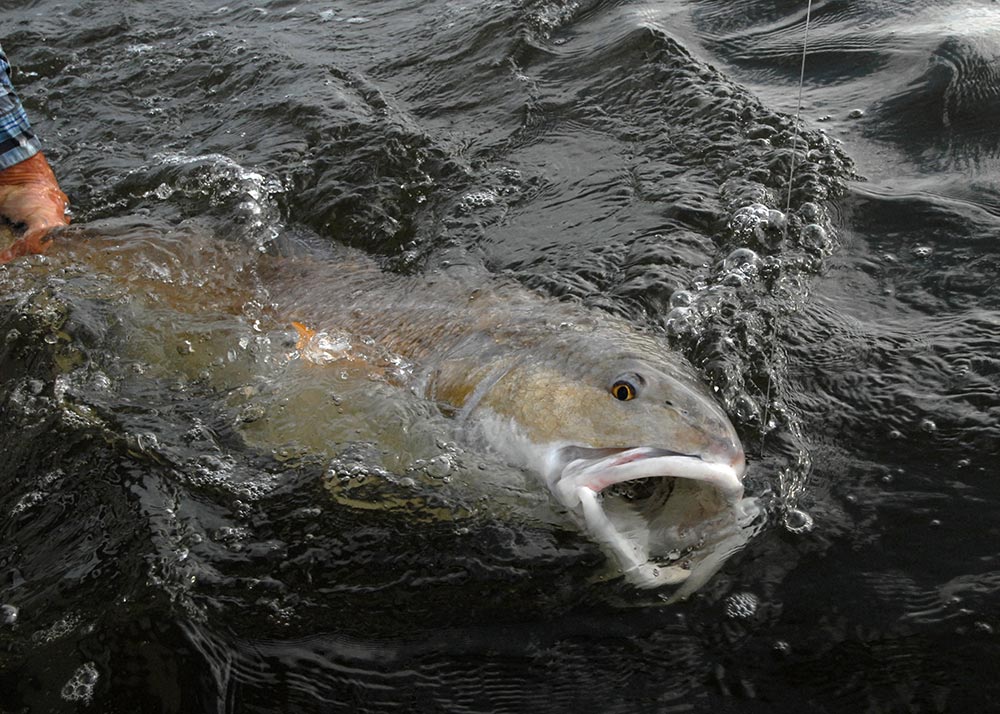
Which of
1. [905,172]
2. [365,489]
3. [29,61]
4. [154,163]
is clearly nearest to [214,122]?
[154,163]

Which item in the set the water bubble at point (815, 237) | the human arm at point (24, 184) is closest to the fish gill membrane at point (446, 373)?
the human arm at point (24, 184)

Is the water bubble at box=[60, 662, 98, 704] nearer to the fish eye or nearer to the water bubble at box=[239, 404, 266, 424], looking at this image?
the water bubble at box=[239, 404, 266, 424]

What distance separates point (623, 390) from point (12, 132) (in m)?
4.04

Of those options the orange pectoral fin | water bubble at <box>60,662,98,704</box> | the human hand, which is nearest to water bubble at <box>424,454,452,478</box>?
the orange pectoral fin

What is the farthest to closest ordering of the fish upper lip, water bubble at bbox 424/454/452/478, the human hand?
the human hand, water bubble at bbox 424/454/452/478, the fish upper lip

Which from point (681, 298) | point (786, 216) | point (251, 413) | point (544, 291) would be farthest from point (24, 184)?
point (786, 216)

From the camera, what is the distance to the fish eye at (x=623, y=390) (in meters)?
2.83

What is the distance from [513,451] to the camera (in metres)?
3.01

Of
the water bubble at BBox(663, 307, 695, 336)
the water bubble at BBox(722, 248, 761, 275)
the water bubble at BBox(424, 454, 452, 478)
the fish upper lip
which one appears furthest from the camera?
the water bubble at BBox(722, 248, 761, 275)

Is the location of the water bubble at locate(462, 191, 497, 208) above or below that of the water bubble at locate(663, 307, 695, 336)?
above

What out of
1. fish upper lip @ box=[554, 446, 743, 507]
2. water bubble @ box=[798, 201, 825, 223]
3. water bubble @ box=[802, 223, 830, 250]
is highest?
fish upper lip @ box=[554, 446, 743, 507]

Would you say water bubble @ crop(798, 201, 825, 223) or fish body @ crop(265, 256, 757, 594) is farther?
water bubble @ crop(798, 201, 825, 223)

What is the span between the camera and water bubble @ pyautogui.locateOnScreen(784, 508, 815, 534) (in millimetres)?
2857

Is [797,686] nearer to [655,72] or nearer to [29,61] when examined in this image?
[655,72]
